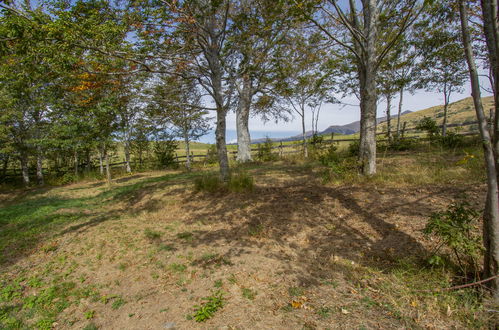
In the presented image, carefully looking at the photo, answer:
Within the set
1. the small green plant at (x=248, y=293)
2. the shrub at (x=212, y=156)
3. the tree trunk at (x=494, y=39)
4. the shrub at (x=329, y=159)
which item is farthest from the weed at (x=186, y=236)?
the shrub at (x=212, y=156)

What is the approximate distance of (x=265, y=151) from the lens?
14719 mm

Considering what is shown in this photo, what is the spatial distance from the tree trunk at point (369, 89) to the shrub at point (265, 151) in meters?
7.99

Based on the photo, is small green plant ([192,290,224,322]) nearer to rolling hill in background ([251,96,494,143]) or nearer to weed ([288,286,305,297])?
weed ([288,286,305,297])

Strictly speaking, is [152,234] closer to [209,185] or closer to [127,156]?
[209,185]

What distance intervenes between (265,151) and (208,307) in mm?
12588

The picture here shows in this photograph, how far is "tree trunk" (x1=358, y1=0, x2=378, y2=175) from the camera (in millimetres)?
5770

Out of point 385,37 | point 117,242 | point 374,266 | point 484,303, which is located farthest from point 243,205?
point 385,37

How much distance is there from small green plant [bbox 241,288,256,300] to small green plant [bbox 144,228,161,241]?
106 inches

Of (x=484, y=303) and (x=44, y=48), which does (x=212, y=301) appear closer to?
(x=484, y=303)

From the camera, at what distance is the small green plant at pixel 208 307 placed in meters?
2.40

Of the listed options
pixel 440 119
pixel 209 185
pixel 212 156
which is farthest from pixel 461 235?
pixel 440 119

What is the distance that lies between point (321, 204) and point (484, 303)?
302cm

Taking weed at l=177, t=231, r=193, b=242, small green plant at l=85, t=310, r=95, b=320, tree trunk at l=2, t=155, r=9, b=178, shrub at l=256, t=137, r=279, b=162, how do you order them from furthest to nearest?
shrub at l=256, t=137, r=279, b=162 → tree trunk at l=2, t=155, r=9, b=178 → weed at l=177, t=231, r=193, b=242 → small green plant at l=85, t=310, r=95, b=320

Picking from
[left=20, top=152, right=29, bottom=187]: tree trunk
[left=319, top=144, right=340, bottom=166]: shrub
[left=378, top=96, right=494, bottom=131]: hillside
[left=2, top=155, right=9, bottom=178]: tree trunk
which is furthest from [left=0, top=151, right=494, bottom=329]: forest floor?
[left=378, top=96, right=494, bottom=131]: hillside
